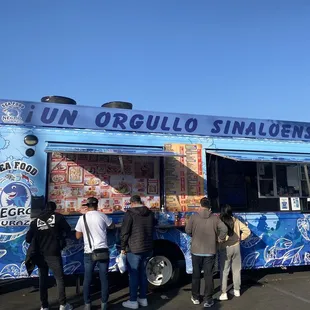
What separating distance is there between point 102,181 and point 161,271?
1.95m

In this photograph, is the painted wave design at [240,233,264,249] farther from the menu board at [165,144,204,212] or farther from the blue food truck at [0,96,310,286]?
the menu board at [165,144,204,212]

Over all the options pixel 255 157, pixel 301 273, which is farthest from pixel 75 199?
pixel 301 273

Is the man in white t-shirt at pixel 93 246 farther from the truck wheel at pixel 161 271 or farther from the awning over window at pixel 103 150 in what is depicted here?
the truck wheel at pixel 161 271

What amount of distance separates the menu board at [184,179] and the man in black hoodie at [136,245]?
96 cm

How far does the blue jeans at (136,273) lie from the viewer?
5652mm

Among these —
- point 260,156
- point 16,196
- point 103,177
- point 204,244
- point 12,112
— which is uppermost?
point 12,112

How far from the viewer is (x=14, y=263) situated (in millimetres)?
5715

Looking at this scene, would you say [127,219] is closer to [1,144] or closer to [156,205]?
[156,205]

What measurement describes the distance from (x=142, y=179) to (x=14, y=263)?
2533mm

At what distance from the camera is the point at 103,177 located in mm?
6477

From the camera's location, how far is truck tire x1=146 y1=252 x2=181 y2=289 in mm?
6508

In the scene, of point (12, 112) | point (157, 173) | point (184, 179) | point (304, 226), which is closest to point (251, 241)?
point (304, 226)

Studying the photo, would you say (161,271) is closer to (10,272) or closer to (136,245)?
(136,245)

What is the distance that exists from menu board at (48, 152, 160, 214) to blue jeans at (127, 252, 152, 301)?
1.06 m
